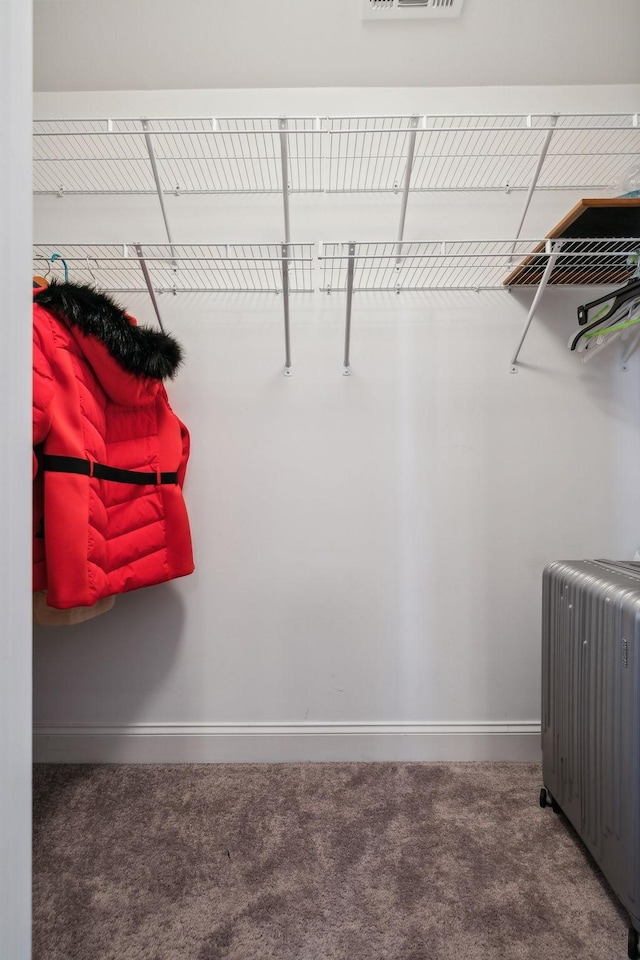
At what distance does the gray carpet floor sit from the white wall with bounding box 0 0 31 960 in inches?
27.4

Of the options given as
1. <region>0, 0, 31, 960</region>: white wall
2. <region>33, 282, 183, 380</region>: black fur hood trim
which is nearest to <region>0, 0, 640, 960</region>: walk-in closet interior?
<region>33, 282, 183, 380</region>: black fur hood trim

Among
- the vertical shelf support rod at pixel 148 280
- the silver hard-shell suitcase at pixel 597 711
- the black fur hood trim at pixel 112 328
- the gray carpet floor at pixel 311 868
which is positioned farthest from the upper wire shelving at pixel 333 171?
the gray carpet floor at pixel 311 868

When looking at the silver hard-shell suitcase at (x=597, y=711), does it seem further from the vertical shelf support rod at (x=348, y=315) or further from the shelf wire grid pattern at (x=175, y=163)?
the shelf wire grid pattern at (x=175, y=163)

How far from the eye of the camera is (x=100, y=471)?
149cm

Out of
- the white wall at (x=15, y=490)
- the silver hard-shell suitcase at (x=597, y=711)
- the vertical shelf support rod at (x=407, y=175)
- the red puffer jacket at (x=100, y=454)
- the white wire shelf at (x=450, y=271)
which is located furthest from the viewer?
the white wire shelf at (x=450, y=271)

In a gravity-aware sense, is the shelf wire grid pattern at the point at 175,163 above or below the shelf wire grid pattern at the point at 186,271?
above

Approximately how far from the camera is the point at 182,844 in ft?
4.72

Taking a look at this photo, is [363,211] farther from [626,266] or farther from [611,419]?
[611,419]

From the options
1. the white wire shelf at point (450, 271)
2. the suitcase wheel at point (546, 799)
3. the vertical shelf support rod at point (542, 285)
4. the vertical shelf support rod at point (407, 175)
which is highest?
the vertical shelf support rod at point (407, 175)

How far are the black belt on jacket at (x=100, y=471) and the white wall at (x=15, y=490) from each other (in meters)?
0.75

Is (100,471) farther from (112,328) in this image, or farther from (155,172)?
(155,172)

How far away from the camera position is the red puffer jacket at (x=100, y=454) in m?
1.36

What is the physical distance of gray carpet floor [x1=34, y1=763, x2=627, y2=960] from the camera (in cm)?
114

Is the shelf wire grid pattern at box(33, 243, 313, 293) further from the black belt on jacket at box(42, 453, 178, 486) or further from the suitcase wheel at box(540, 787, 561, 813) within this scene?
the suitcase wheel at box(540, 787, 561, 813)
